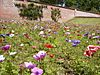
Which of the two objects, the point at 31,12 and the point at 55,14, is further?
the point at 55,14

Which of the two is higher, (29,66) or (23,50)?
(29,66)

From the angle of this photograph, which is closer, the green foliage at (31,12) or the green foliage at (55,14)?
the green foliage at (31,12)

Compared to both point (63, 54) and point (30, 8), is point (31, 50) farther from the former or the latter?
point (30, 8)

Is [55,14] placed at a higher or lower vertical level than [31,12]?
lower

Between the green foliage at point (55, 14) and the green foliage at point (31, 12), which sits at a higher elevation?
the green foliage at point (31, 12)

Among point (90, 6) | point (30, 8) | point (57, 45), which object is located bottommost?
point (90, 6)

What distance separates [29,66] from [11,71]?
0.32m

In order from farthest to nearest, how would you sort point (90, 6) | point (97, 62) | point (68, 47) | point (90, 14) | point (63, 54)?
point (90, 6)
point (90, 14)
point (68, 47)
point (63, 54)
point (97, 62)

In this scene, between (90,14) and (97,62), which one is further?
(90,14)


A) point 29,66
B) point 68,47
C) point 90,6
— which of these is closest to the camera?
point 29,66

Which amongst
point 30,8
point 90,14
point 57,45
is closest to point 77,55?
→ point 57,45

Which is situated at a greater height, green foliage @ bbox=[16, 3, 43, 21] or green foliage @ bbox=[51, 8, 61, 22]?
green foliage @ bbox=[16, 3, 43, 21]

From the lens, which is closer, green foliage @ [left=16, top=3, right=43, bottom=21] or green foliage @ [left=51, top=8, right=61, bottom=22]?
green foliage @ [left=16, top=3, right=43, bottom=21]

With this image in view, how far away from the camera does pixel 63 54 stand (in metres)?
4.75
